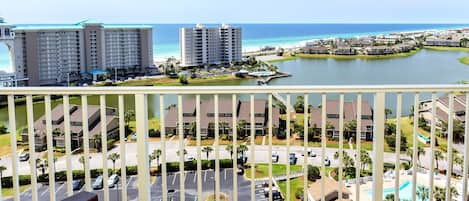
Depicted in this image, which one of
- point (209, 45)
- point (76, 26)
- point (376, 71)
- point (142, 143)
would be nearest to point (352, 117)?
point (142, 143)

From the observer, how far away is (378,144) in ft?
4.53

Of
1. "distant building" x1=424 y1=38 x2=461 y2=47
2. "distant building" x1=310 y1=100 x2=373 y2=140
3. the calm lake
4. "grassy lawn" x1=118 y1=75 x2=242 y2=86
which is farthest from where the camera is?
"distant building" x1=424 y1=38 x2=461 y2=47

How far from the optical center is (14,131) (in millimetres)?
1376

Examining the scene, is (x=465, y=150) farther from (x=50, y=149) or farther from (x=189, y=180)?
(x=189, y=180)

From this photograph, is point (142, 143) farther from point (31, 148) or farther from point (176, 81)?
point (176, 81)

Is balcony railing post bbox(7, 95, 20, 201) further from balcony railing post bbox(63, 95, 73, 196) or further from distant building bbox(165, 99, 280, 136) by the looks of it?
distant building bbox(165, 99, 280, 136)

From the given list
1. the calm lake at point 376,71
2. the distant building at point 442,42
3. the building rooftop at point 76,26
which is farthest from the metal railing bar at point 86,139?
the distant building at point 442,42

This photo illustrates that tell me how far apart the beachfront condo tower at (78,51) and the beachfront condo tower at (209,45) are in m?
2.17

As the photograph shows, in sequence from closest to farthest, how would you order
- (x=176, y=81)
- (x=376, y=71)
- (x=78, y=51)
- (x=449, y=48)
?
1. (x=376, y=71)
2. (x=176, y=81)
3. (x=78, y=51)
4. (x=449, y=48)

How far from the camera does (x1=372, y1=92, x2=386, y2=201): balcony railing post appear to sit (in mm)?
1352

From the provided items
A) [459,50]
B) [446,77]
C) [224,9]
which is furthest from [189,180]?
[459,50]

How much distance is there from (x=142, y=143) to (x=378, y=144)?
0.75 metres

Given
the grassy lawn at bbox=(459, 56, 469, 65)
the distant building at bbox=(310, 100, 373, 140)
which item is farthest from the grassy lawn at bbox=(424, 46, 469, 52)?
the distant building at bbox=(310, 100, 373, 140)

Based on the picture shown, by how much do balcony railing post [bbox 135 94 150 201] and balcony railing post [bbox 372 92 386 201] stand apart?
0.73 metres
